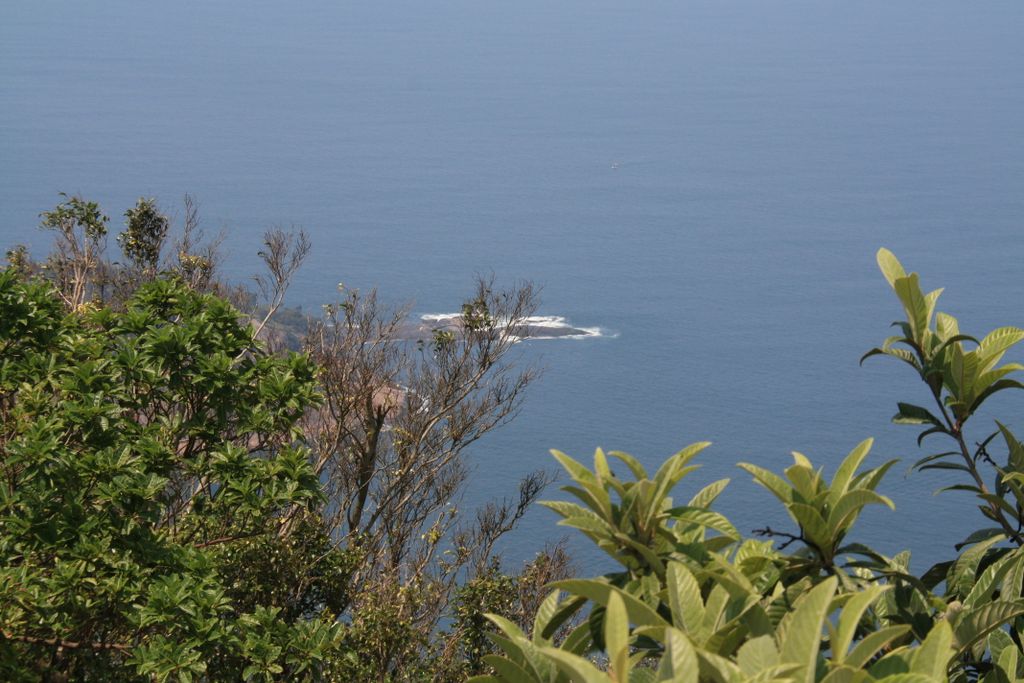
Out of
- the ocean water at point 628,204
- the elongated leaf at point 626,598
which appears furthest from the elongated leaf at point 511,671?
the ocean water at point 628,204

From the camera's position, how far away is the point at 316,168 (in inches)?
4759

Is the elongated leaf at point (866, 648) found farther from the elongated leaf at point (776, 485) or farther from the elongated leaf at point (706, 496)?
the elongated leaf at point (706, 496)

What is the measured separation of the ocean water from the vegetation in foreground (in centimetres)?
3199

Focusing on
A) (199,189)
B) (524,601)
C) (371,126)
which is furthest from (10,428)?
(371,126)

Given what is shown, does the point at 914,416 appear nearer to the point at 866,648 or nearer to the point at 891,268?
the point at 891,268

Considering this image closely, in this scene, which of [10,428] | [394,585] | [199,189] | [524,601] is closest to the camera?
[10,428]

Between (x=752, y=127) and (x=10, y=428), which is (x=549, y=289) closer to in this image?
(x=752, y=127)

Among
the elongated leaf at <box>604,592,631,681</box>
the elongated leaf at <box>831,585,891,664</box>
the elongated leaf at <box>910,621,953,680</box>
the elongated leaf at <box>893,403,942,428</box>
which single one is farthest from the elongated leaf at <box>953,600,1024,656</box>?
the elongated leaf at <box>604,592,631,681</box>

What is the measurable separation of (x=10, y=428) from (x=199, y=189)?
10704 cm

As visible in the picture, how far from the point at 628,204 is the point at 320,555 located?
10462cm

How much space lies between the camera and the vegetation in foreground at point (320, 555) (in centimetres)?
224

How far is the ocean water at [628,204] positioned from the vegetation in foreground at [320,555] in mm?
31992

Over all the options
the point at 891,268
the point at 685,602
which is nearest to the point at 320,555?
the point at 891,268

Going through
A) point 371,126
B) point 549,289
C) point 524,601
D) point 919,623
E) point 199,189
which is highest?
point 371,126
